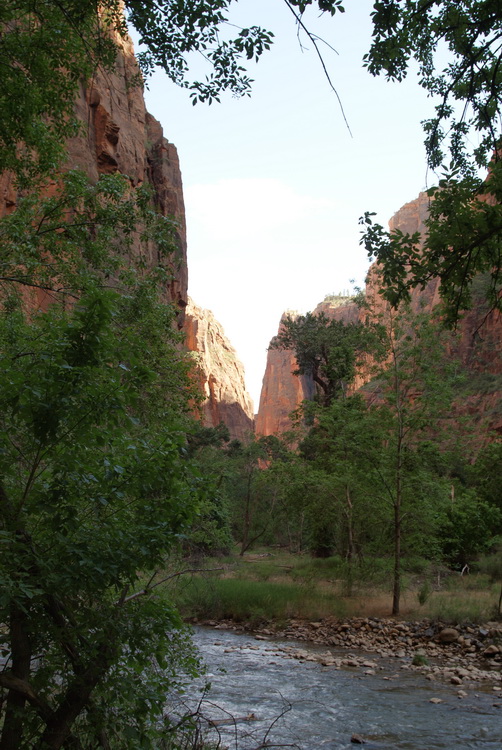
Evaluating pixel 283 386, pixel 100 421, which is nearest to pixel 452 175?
pixel 100 421

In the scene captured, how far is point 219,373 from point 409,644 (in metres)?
80.7

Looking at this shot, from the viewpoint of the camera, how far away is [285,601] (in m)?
16.9

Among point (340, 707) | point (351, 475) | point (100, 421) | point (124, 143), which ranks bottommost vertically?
point (340, 707)

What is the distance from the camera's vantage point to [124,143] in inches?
1305

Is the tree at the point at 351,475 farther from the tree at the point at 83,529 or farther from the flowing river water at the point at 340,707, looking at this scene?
the tree at the point at 83,529

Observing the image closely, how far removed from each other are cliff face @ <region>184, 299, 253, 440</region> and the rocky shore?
223 feet

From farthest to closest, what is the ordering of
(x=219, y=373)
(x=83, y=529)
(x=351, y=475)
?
(x=219, y=373), (x=351, y=475), (x=83, y=529)

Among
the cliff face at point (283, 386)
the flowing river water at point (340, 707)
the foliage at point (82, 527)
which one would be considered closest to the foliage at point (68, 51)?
the foliage at point (82, 527)

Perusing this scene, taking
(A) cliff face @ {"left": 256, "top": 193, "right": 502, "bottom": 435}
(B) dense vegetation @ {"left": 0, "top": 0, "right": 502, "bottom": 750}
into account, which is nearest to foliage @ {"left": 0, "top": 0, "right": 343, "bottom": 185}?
(B) dense vegetation @ {"left": 0, "top": 0, "right": 502, "bottom": 750}

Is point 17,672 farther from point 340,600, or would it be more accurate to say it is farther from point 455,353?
point 455,353

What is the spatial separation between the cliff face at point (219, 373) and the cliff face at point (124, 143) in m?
38.6

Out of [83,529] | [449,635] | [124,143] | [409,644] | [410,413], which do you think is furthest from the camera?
[124,143]

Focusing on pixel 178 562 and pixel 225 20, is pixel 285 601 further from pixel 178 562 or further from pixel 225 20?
pixel 225 20

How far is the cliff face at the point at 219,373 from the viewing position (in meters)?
87.4
